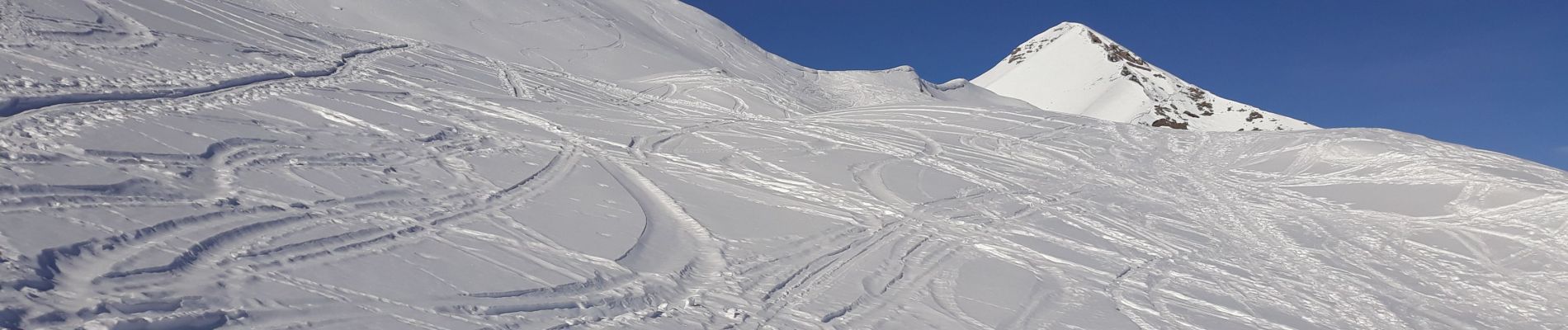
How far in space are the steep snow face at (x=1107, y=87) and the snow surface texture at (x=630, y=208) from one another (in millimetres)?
53872

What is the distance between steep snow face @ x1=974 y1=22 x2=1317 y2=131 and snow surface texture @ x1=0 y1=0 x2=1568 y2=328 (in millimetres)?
53872

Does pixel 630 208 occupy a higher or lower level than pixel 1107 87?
lower

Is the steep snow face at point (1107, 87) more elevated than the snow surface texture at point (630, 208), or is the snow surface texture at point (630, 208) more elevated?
the steep snow face at point (1107, 87)

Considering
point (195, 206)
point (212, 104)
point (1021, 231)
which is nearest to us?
point (195, 206)

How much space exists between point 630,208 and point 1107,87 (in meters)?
76.8

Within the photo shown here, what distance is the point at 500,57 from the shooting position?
20.0 m

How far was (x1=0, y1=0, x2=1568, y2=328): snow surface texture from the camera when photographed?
605cm

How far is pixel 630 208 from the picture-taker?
953 centimetres

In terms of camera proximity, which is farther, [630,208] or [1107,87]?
[1107,87]

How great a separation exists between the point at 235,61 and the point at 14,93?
4.69 meters

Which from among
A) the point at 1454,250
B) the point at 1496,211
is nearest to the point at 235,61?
the point at 1454,250

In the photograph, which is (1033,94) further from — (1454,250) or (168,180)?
(168,180)

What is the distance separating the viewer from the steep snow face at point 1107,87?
73500mm

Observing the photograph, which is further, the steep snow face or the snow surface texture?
the steep snow face
